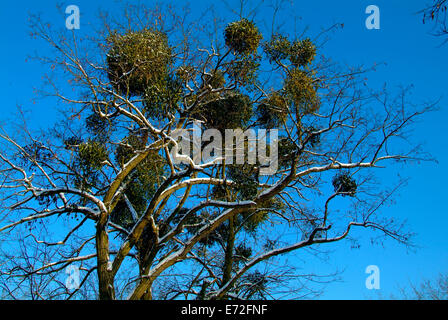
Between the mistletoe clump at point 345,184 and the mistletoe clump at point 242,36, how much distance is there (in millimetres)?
2931

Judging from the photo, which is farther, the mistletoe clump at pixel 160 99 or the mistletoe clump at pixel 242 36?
the mistletoe clump at pixel 242 36

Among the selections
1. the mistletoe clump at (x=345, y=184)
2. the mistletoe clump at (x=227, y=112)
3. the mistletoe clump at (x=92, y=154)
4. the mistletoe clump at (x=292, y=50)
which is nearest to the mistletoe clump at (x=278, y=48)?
the mistletoe clump at (x=292, y=50)

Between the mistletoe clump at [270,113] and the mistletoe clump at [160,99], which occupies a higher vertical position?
the mistletoe clump at [270,113]

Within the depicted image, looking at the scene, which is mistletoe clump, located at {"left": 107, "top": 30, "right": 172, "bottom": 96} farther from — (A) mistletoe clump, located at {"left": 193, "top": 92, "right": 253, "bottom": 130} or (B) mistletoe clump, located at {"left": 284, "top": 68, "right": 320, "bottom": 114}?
(B) mistletoe clump, located at {"left": 284, "top": 68, "right": 320, "bottom": 114}

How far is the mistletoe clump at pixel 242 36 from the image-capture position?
7672 millimetres

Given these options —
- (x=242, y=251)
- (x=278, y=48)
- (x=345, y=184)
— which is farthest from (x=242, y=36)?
(x=242, y=251)

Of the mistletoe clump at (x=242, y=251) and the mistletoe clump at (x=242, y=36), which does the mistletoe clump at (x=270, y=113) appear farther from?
the mistletoe clump at (x=242, y=251)

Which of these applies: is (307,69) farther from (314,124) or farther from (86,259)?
(86,259)

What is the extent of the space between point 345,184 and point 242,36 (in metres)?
3.35

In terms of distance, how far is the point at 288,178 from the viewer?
7.09m

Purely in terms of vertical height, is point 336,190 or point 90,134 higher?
point 90,134

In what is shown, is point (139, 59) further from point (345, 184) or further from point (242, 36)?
point (345, 184)

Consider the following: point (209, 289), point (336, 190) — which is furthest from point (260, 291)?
point (336, 190)

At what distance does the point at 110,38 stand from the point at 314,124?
4.26m
